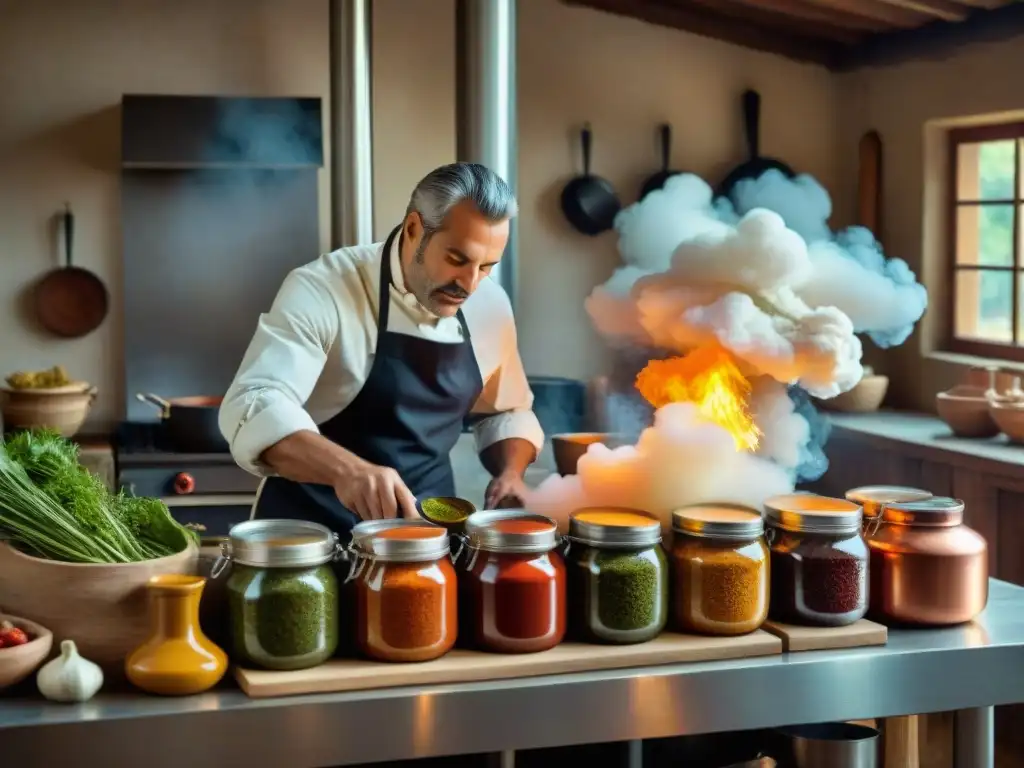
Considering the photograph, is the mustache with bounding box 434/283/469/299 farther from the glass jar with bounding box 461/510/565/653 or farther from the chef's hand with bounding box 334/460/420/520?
the glass jar with bounding box 461/510/565/653

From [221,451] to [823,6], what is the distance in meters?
3.05

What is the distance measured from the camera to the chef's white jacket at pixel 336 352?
2.29 meters

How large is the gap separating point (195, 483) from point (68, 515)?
283 cm

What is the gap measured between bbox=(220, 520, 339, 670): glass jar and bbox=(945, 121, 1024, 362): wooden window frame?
3958mm

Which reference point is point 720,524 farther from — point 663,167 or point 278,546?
point 663,167

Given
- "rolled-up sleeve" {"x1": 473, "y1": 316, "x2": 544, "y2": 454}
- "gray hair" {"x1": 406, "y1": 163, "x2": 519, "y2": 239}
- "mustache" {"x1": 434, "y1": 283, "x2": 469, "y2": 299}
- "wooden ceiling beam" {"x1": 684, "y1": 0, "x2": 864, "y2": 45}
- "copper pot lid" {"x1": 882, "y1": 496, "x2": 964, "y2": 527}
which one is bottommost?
"copper pot lid" {"x1": 882, "y1": 496, "x2": 964, "y2": 527}

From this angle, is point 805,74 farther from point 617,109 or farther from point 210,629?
point 210,629

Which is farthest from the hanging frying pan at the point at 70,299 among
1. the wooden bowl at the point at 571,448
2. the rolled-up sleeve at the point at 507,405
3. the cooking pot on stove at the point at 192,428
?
the wooden bowl at the point at 571,448

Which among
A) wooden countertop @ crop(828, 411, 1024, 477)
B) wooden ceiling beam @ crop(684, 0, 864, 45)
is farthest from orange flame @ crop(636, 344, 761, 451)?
wooden ceiling beam @ crop(684, 0, 864, 45)

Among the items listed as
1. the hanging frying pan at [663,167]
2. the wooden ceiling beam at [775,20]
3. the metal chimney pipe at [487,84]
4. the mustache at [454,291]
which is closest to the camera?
the mustache at [454,291]

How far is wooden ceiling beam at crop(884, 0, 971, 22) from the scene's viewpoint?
4914 millimetres

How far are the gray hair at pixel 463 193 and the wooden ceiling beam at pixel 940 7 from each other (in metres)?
3.17

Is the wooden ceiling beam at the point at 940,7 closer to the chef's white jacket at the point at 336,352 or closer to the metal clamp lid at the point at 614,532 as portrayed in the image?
the chef's white jacket at the point at 336,352

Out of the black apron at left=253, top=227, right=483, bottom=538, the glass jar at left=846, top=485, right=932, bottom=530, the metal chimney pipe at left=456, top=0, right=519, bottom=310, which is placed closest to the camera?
the glass jar at left=846, top=485, right=932, bottom=530
